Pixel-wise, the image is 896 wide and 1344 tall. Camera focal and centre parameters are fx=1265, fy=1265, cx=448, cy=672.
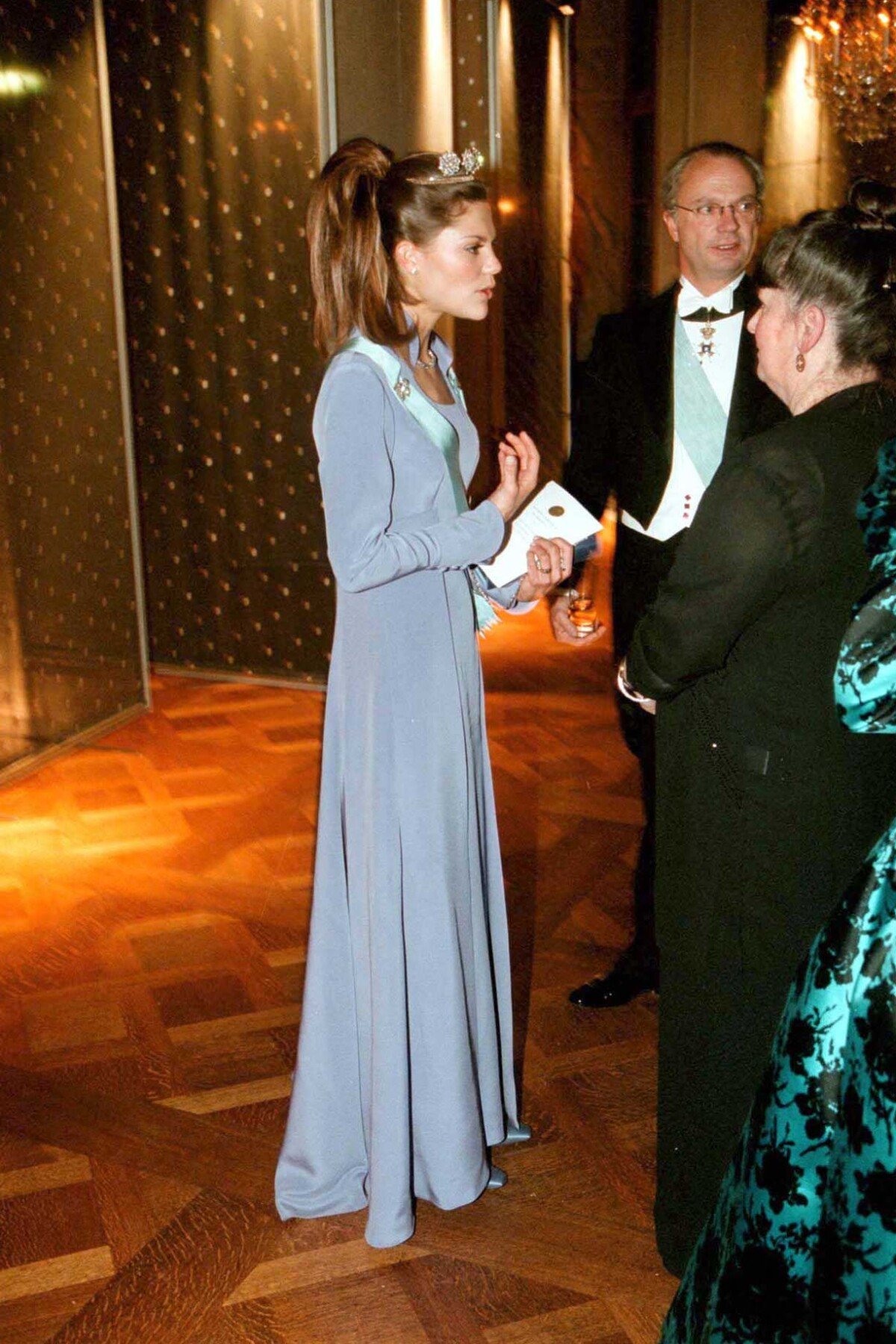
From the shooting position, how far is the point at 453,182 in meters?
1.81

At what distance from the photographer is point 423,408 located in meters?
1.84

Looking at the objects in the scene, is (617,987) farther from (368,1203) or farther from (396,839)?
(396,839)

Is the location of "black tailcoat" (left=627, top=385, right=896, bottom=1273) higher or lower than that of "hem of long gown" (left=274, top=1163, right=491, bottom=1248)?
higher

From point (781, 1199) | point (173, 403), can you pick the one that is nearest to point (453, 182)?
point (781, 1199)

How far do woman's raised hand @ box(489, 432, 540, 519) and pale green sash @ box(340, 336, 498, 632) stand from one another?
6 cm

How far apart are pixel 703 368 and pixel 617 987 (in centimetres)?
131

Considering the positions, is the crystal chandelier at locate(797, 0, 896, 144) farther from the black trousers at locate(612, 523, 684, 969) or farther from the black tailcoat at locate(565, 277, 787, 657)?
the black trousers at locate(612, 523, 684, 969)

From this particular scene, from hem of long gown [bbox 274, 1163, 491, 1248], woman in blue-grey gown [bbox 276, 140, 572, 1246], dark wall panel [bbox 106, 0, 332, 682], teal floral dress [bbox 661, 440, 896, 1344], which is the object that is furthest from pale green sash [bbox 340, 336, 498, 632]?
dark wall panel [bbox 106, 0, 332, 682]

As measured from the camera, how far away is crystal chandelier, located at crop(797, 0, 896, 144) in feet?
22.3

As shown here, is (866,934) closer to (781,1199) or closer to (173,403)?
(781,1199)

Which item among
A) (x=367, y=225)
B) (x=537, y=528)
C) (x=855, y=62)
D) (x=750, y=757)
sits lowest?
(x=750, y=757)

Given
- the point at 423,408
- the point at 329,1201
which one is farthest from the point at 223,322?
the point at 329,1201

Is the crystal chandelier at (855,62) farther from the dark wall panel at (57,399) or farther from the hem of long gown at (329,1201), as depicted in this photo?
the hem of long gown at (329,1201)

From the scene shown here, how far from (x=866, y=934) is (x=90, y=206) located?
4040 millimetres
